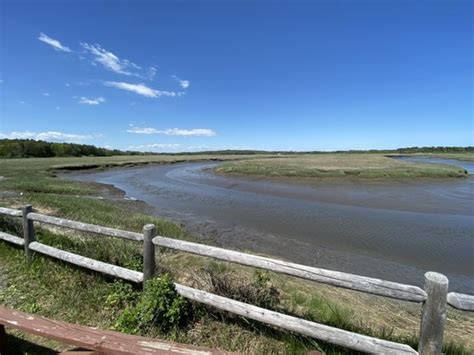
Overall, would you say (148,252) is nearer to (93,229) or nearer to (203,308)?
(203,308)

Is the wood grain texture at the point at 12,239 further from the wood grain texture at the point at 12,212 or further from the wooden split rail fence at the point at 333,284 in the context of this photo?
the wooden split rail fence at the point at 333,284

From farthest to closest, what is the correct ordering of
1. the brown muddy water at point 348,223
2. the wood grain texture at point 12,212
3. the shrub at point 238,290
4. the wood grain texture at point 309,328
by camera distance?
1. the brown muddy water at point 348,223
2. the wood grain texture at point 12,212
3. the shrub at point 238,290
4. the wood grain texture at point 309,328

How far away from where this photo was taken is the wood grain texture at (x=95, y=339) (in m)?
2.80

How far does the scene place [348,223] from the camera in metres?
14.6

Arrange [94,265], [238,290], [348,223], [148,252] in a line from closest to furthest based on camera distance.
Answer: [148,252] < [238,290] < [94,265] < [348,223]

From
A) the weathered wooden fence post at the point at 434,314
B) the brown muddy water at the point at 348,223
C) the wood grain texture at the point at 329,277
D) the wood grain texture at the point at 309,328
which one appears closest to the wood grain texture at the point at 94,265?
the wood grain texture at the point at 329,277

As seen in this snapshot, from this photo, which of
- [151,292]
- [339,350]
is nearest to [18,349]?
[151,292]

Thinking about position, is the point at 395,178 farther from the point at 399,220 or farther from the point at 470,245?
the point at 470,245

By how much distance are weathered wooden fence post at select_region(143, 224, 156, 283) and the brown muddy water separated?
6623 millimetres

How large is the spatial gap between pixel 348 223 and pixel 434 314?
12.5 meters

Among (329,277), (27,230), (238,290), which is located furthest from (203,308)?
(27,230)

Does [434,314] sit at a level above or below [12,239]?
above

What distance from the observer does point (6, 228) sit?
7199mm

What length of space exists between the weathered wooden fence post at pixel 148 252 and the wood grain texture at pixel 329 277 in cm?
33
